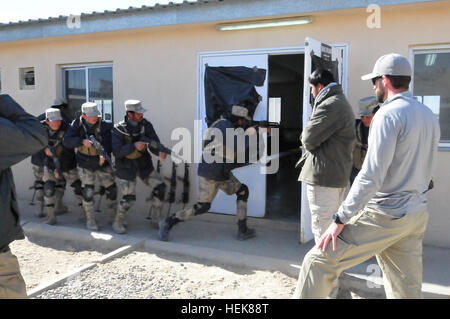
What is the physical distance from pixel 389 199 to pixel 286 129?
36.1ft

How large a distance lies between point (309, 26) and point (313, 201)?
8.51ft

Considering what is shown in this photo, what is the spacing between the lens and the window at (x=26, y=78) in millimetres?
6805

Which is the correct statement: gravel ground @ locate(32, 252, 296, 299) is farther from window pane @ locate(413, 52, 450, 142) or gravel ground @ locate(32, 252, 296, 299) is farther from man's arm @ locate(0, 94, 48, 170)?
window pane @ locate(413, 52, 450, 142)

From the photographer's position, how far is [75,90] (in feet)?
21.2

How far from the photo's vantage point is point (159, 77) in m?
5.65

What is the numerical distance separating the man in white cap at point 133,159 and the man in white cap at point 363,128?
8.06 ft

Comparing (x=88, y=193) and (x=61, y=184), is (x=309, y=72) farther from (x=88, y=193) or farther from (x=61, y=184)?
(x=61, y=184)

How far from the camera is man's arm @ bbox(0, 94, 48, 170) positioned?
2076 millimetres

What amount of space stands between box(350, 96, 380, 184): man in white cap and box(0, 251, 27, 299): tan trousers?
10.6 feet

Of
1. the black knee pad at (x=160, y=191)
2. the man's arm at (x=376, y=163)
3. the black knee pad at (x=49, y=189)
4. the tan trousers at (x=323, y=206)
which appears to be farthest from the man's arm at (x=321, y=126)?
the black knee pad at (x=49, y=189)

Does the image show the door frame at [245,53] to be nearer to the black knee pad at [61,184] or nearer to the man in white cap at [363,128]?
the man in white cap at [363,128]

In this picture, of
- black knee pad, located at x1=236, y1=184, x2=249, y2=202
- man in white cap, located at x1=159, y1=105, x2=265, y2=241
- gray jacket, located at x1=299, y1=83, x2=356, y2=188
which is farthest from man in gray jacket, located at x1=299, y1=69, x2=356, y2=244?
black knee pad, located at x1=236, y1=184, x2=249, y2=202

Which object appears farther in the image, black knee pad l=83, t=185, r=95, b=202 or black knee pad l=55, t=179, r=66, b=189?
black knee pad l=55, t=179, r=66, b=189
